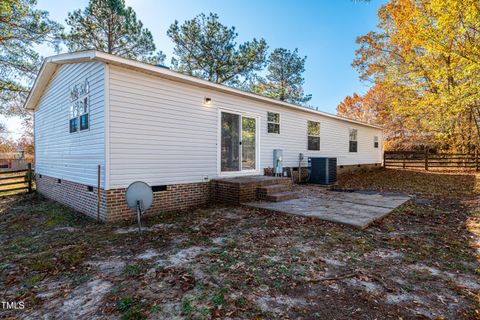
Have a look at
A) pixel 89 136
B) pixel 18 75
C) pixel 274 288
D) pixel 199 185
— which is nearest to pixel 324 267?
pixel 274 288

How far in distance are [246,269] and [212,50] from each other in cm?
1576

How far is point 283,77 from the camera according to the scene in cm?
2131

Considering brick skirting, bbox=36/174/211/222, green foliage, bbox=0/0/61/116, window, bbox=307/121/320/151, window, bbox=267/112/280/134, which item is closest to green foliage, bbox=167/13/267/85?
green foliage, bbox=0/0/61/116

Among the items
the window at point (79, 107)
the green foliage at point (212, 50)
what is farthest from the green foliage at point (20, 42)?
the window at point (79, 107)

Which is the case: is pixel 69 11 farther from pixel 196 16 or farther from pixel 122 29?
pixel 196 16

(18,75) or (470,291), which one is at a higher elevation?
(18,75)

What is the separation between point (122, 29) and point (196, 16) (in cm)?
436

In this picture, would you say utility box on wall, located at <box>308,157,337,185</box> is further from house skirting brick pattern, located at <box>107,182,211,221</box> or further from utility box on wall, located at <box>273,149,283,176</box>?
house skirting brick pattern, located at <box>107,182,211,221</box>

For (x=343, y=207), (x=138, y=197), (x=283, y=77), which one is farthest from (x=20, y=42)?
(x=283, y=77)

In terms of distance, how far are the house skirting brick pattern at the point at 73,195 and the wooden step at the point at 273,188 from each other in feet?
12.0

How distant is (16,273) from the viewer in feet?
9.46

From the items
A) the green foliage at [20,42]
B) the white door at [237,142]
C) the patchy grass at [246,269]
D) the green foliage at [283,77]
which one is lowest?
the patchy grass at [246,269]

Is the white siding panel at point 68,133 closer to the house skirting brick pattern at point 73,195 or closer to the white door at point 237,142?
the house skirting brick pattern at point 73,195

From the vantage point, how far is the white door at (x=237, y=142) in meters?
7.12
